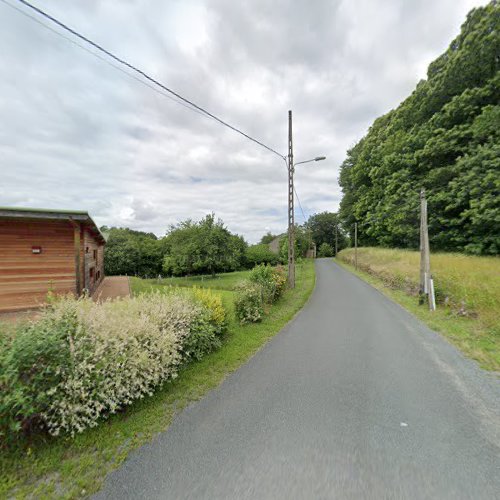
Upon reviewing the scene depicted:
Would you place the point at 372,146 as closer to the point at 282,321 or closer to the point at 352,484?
the point at 282,321

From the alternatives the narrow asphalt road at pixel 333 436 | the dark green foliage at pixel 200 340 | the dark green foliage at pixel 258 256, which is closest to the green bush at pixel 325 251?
the dark green foliage at pixel 258 256

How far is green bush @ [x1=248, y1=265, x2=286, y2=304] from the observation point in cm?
919

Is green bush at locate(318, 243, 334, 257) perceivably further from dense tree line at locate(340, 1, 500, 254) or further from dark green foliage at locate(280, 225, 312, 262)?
dense tree line at locate(340, 1, 500, 254)

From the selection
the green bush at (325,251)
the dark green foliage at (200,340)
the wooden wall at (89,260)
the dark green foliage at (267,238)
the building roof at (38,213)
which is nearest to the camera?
the dark green foliage at (200,340)

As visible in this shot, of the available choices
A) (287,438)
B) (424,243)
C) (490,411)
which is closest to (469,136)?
(424,243)

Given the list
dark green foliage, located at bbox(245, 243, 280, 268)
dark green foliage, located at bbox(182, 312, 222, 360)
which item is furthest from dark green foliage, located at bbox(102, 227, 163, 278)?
dark green foliage, located at bbox(182, 312, 222, 360)

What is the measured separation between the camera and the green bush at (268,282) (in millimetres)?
9188

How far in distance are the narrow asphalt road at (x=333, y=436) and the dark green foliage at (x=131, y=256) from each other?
3467 cm

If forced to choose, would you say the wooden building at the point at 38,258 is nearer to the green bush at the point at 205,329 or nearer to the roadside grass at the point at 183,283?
the roadside grass at the point at 183,283

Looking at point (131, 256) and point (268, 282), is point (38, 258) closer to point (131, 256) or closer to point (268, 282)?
point (268, 282)

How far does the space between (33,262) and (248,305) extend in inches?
296


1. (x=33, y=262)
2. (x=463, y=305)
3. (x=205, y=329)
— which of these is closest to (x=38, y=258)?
(x=33, y=262)

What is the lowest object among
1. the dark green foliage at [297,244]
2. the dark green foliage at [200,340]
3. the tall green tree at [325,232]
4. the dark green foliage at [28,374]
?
the dark green foliage at [200,340]

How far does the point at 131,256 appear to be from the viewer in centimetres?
3531
